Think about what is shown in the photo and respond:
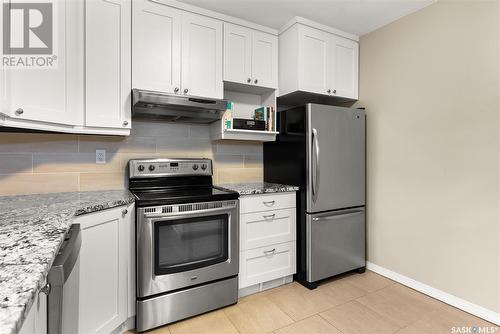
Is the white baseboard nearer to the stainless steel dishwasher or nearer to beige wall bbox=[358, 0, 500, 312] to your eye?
beige wall bbox=[358, 0, 500, 312]

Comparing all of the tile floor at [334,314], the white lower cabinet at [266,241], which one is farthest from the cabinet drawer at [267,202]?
the tile floor at [334,314]

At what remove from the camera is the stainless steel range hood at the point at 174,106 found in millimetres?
1956

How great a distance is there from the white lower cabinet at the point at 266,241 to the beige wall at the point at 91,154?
605 millimetres

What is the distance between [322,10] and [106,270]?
266 centimetres

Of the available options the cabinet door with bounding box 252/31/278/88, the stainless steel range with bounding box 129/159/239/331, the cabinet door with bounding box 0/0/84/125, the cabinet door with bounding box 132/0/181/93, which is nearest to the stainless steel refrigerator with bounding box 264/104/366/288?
the cabinet door with bounding box 252/31/278/88

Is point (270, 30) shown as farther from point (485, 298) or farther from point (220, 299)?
point (485, 298)

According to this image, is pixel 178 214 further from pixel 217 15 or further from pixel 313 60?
pixel 313 60

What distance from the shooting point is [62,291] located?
2.79 feet

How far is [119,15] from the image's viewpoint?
201 centimetres

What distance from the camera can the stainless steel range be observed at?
1789mm

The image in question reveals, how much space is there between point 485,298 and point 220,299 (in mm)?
1952

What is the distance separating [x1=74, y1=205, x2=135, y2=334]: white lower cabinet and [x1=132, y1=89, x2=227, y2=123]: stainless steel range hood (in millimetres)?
765

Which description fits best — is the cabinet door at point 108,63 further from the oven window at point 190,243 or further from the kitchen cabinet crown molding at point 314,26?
the kitchen cabinet crown molding at point 314,26

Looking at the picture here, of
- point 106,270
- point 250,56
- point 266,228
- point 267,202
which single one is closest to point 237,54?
point 250,56
